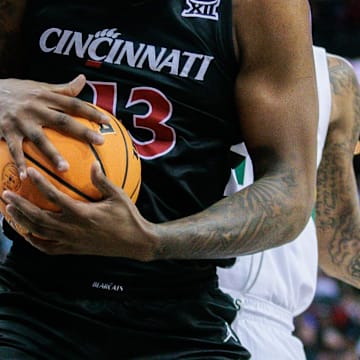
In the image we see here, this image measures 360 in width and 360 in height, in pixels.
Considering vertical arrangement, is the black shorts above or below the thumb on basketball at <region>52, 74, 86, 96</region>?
below

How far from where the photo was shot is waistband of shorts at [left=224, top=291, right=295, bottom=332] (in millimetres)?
3828

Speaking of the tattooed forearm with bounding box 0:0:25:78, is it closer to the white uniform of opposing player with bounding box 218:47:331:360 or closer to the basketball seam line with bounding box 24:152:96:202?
the basketball seam line with bounding box 24:152:96:202

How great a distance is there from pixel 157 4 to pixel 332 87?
1.50m

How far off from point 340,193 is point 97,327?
5.55 ft

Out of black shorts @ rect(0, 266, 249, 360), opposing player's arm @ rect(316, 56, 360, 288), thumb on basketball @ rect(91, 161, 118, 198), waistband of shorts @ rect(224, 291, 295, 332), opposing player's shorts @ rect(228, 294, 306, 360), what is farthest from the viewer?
opposing player's arm @ rect(316, 56, 360, 288)

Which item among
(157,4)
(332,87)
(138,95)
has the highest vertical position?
(157,4)

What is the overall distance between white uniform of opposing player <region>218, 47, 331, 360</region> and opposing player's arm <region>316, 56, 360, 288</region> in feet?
0.30

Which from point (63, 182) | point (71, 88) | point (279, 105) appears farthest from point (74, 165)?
point (279, 105)

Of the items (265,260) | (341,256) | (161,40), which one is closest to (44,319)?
(161,40)

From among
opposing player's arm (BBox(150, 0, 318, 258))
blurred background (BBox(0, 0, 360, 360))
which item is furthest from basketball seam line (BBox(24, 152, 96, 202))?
blurred background (BBox(0, 0, 360, 360))

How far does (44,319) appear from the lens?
271 cm

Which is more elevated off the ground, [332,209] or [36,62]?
[36,62]

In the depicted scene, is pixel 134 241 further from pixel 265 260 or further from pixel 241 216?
pixel 265 260

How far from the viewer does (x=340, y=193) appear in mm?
4082
